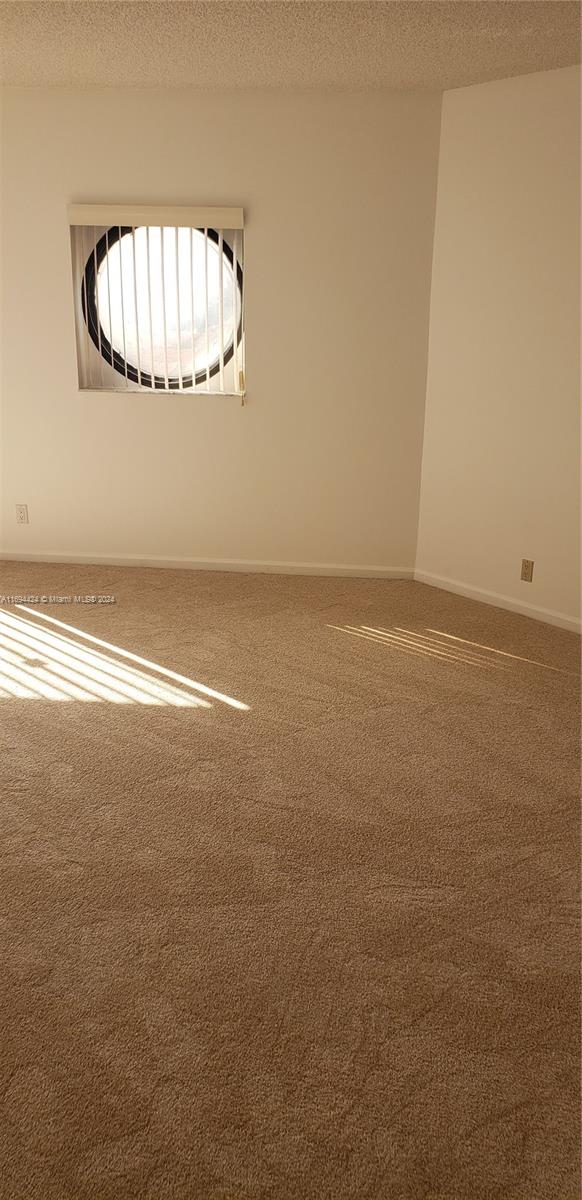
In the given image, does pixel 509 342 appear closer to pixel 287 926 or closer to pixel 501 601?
pixel 501 601

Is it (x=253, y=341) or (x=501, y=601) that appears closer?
(x=501, y=601)

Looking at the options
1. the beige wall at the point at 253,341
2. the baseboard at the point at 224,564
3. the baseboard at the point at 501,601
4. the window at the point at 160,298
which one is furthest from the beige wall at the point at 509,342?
the window at the point at 160,298

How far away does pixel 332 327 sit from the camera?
15.7 feet

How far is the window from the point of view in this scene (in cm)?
470

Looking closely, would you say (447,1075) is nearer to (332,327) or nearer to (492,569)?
(492,569)

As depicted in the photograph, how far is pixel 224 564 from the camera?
5.21 meters

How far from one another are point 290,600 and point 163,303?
5.54 feet

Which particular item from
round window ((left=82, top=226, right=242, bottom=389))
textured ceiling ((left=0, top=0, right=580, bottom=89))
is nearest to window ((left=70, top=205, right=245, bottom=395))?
→ round window ((left=82, top=226, right=242, bottom=389))

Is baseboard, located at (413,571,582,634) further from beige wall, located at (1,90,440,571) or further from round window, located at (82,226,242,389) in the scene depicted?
round window, located at (82,226,242,389)

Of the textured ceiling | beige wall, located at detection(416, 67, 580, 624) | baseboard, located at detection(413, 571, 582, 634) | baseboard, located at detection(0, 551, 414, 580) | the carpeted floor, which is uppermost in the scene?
the textured ceiling

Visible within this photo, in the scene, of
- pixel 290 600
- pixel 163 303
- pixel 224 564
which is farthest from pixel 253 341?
pixel 290 600

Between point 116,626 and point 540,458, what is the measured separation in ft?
7.12

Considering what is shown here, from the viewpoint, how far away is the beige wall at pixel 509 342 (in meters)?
4.11

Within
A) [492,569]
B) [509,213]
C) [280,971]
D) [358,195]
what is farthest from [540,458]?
[280,971]
